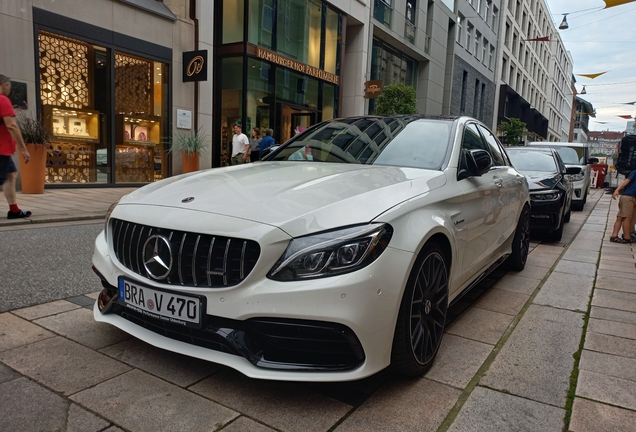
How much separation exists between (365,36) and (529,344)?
63.8 ft

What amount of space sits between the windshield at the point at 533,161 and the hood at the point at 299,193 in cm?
590

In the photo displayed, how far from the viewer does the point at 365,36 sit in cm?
2047

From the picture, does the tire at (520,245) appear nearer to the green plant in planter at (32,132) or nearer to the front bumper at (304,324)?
the front bumper at (304,324)

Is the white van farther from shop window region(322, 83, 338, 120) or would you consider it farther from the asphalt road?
the asphalt road

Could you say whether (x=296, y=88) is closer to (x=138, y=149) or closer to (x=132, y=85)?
(x=132, y=85)

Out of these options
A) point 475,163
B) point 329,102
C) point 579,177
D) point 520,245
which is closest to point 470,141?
point 475,163

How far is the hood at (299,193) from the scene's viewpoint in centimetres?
210

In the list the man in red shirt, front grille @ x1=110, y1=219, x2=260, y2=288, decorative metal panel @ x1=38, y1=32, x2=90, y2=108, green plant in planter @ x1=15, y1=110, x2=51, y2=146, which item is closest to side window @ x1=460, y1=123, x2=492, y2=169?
front grille @ x1=110, y1=219, x2=260, y2=288

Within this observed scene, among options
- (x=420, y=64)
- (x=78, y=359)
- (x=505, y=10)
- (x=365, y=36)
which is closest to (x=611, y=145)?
(x=505, y=10)

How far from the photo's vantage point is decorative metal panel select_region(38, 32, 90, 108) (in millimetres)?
10547

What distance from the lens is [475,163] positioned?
321 centimetres

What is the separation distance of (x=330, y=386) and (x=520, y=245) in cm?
329

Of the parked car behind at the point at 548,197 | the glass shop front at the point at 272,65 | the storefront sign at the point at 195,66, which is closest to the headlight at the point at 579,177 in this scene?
the parked car behind at the point at 548,197

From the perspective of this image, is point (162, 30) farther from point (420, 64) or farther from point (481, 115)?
point (481, 115)
